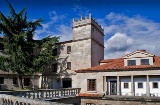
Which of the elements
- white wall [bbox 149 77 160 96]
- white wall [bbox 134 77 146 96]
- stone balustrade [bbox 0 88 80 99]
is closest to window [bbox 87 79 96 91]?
stone balustrade [bbox 0 88 80 99]

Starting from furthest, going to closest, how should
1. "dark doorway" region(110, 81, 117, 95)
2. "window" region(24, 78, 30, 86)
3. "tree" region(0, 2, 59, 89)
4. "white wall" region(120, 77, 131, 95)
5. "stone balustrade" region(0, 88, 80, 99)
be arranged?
"window" region(24, 78, 30, 86) → "tree" region(0, 2, 59, 89) → "dark doorway" region(110, 81, 117, 95) → "white wall" region(120, 77, 131, 95) → "stone balustrade" region(0, 88, 80, 99)

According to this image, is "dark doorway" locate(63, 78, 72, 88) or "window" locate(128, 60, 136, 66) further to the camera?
"dark doorway" locate(63, 78, 72, 88)

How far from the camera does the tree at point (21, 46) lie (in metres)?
31.4

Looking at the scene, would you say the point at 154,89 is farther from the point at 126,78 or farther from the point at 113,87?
the point at 113,87

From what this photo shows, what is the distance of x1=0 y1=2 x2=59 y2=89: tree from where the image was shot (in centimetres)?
3141

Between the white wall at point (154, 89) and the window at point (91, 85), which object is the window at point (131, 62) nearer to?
the white wall at point (154, 89)

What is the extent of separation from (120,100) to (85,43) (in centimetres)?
1357

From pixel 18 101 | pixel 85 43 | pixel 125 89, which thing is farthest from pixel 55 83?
pixel 18 101

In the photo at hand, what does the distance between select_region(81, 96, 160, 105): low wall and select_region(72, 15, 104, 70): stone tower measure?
8.23 meters

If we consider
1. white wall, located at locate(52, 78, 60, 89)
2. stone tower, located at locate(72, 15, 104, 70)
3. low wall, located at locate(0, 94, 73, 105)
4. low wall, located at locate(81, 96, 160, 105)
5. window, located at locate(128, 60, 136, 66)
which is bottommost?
low wall, located at locate(81, 96, 160, 105)

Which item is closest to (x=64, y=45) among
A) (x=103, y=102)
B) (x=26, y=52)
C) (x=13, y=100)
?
(x=26, y=52)

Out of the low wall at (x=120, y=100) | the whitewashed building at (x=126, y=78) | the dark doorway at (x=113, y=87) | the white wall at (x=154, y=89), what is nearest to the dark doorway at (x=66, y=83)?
the whitewashed building at (x=126, y=78)

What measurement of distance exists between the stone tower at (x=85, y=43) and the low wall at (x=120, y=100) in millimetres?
8227

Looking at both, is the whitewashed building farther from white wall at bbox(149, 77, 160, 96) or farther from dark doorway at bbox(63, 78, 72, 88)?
dark doorway at bbox(63, 78, 72, 88)
